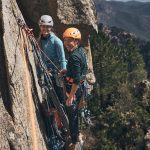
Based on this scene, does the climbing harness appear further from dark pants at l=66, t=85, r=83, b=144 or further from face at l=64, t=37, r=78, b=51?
face at l=64, t=37, r=78, b=51

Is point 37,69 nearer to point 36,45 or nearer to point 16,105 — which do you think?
point 36,45

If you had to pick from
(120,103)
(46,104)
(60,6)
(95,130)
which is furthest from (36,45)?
(120,103)

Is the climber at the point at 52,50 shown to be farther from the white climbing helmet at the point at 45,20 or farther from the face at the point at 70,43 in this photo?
the face at the point at 70,43

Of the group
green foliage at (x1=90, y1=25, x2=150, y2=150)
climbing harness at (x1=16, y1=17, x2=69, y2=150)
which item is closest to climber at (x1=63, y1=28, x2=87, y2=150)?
climbing harness at (x1=16, y1=17, x2=69, y2=150)

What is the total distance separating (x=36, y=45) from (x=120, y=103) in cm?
6023

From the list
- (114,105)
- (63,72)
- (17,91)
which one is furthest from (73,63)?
(114,105)

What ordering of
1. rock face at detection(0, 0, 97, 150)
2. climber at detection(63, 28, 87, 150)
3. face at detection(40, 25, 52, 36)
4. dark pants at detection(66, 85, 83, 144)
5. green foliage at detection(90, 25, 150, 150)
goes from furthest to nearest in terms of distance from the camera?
1. green foliage at detection(90, 25, 150, 150)
2. dark pants at detection(66, 85, 83, 144)
3. face at detection(40, 25, 52, 36)
4. climber at detection(63, 28, 87, 150)
5. rock face at detection(0, 0, 97, 150)

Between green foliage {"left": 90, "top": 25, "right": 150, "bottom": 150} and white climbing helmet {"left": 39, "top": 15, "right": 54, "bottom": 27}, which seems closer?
white climbing helmet {"left": 39, "top": 15, "right": 54, "bottom": 27}

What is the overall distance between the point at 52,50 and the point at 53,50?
0.02 metres

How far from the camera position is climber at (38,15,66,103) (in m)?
10.1

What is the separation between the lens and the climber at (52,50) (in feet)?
33.2

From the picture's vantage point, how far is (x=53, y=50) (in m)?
10.5

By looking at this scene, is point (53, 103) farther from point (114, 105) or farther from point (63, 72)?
point (114, 105)

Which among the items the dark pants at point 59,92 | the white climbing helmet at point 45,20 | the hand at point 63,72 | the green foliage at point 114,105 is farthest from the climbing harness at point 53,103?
the green foliage at point 114,105
